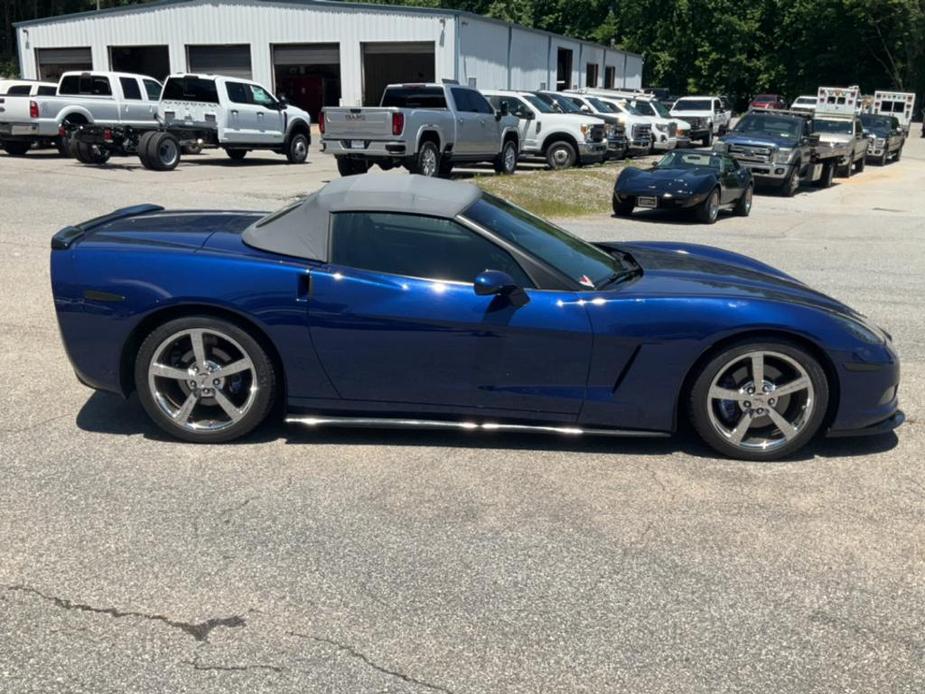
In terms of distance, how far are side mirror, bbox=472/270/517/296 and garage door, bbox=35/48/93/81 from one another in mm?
42259

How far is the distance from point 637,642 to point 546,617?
35 cm

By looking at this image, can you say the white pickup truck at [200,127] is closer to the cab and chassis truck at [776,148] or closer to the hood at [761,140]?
the cab and chassis truck at [776,148]

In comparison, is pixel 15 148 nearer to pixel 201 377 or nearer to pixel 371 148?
pixel 371 148

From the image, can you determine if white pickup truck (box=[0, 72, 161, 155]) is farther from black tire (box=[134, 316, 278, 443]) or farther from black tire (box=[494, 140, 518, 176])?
black tire (box=[134, 316, 278, 443])

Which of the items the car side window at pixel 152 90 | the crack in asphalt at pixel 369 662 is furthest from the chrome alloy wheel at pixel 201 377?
the car side window at pixel 152 90

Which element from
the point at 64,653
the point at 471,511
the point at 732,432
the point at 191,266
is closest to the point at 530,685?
the point at 471,511

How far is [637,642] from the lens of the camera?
128 inches

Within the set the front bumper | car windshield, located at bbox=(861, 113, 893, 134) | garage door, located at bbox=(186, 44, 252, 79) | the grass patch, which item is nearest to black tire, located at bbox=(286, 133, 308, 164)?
the front bumper

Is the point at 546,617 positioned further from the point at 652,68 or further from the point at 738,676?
the point at 652,68

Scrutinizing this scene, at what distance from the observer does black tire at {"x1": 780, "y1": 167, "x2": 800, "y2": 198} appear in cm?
2147

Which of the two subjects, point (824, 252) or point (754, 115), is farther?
point (754, 115)

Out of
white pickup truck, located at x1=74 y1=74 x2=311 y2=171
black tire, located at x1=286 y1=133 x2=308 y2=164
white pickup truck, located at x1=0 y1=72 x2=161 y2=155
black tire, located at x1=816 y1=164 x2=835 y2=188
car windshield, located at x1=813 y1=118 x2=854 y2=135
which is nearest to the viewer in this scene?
white pickup truck, located at x1=74 y1=74 x2=311 y2=171

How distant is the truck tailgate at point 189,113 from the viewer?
2123 cm

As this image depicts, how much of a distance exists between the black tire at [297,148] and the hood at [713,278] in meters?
19.0
